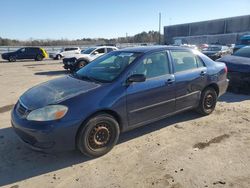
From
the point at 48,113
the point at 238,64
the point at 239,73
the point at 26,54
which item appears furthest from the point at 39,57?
the point at 48,113

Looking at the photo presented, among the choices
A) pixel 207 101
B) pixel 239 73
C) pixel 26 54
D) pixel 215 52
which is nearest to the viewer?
pixel 207 101

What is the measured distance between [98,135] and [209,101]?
301 cm

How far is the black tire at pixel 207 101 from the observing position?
18.2 feet

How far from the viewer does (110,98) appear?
3.88 m

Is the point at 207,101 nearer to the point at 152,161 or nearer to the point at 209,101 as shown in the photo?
the point at 209,101

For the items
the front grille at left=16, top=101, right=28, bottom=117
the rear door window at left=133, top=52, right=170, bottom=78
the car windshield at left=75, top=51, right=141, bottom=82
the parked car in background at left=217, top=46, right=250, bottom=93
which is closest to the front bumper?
the front grille at left=16, top=101, right=28, bottom=117

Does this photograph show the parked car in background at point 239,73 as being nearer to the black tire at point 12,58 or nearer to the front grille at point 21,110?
the front grille at point 21,110

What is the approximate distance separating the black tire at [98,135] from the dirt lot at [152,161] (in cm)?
15

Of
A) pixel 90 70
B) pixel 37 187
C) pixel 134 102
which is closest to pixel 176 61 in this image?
pixel 134 102

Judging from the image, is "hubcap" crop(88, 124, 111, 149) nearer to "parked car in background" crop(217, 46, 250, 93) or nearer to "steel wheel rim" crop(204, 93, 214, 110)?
"steel wheel rim" crop(204, 93, 214, 110)

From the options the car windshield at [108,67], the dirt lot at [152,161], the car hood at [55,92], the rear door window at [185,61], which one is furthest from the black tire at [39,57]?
the rear door window at [185,61]

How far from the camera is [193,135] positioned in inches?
186

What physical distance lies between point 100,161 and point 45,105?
46.4 inches

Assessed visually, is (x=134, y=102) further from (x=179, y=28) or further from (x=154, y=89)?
(x=179, y=28)
